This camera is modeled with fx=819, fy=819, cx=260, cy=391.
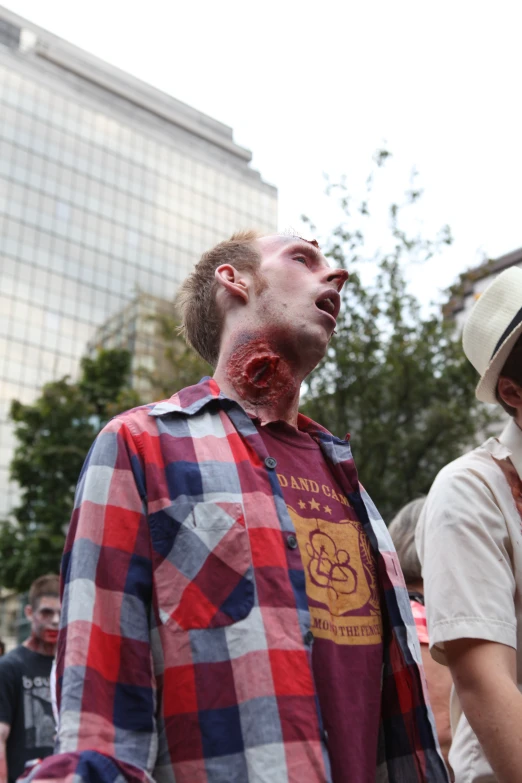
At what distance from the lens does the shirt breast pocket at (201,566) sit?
1874mm

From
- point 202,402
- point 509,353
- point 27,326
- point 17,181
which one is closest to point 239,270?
point 202,402

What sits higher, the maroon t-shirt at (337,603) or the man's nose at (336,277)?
the man's nose at (336,277)

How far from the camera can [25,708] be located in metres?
5.39

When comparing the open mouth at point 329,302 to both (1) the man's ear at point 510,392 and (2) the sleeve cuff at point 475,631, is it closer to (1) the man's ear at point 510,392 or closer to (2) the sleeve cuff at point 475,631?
(1) the man's ear at point 510,392

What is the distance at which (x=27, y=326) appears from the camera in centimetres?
4459

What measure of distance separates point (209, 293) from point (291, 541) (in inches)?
43.4

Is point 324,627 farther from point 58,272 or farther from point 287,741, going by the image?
point 58,272

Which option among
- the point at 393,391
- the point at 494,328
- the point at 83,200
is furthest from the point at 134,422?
the point at 83,200

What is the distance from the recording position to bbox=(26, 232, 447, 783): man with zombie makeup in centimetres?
174

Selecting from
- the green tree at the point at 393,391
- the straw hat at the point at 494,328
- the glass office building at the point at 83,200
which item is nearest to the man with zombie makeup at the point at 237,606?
the straw hat at the point at 494,328

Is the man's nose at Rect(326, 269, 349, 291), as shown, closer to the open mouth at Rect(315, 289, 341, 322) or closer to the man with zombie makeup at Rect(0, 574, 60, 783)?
the open mouth at Rect(315, 289, 341, 322)

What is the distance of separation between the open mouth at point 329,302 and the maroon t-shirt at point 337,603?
0.43 metres

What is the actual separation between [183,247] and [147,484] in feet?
171

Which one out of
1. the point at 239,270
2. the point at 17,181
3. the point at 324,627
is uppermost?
the point at 17,181
